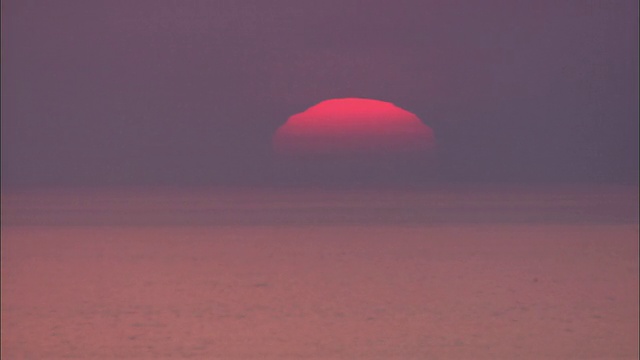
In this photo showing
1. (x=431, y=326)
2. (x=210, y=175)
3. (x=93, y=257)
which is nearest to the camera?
(x=431, y=326)

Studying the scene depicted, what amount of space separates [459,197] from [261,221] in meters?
6.53

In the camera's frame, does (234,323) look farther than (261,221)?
No

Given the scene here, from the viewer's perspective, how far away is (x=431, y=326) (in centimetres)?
612

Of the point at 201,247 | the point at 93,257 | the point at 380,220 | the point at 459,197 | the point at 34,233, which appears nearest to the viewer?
the point at 93,257

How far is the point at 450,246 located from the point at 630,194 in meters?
11.0

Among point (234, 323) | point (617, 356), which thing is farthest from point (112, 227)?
point (617, 356)

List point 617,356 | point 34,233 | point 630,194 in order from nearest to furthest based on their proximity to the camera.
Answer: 1. point 617,356
2. point 34,233
3. point 630,194

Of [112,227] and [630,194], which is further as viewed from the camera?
[630,194]

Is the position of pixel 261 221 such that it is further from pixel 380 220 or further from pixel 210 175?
pixel 210 175

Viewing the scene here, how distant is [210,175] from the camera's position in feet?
85.7

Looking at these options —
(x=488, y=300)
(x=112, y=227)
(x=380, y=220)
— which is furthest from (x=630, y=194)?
(x=488, y=300)

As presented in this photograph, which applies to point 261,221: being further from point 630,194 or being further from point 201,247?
point 630,194

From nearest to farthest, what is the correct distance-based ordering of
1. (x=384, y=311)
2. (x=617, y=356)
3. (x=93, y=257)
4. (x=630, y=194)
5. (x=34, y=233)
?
(x=617, y=356)
(x=384, y=311)
(x=93, y=257)
(x=34, y=233)
(x=630, y=194)

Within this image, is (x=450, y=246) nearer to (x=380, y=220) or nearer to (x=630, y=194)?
(x=380, y=220)
